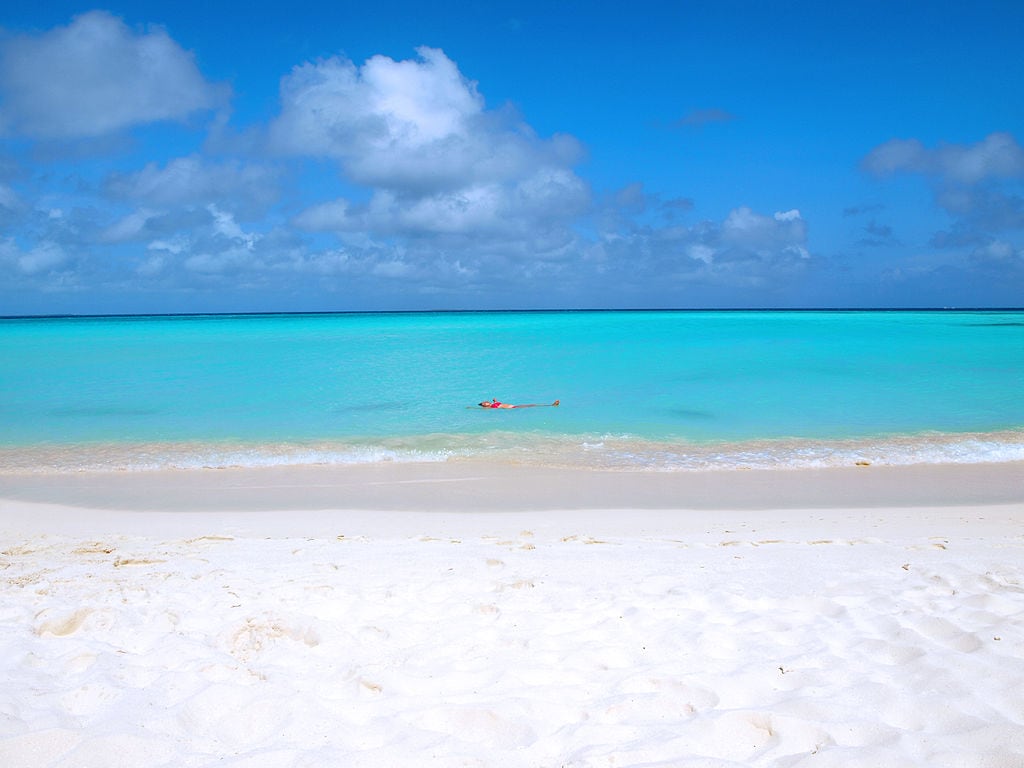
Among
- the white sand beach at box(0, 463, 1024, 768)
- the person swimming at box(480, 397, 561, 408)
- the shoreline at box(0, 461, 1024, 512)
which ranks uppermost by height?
the white sand beach at box(0, 463, 1024, 768)

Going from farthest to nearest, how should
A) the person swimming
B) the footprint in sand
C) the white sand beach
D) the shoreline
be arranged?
the person swimming
the shoreline
the footprint in sand
the white sand beach

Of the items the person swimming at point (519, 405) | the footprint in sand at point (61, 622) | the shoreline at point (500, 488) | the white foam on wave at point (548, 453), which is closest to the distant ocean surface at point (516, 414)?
the white foam on wave at point (548, 453)

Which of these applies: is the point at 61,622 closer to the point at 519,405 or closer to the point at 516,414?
the point at 516,414

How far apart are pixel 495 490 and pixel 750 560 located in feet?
13.9

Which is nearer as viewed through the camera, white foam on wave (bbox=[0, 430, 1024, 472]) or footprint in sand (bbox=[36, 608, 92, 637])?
footprint in sand (bbox=[36, 608, 92, 637])

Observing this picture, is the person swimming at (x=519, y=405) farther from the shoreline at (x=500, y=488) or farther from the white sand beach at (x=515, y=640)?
the white sand beach at (x=515, y=640)

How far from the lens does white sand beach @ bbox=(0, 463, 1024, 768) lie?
122 inches

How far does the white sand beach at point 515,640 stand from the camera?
3.09 m

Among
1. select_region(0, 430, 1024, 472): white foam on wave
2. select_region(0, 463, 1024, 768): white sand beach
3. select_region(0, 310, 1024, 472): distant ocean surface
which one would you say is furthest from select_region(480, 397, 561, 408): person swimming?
select_region(0, 463, 1024, 768): white sand beach

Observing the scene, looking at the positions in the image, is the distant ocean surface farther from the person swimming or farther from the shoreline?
the shoreline

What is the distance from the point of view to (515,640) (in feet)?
14.0

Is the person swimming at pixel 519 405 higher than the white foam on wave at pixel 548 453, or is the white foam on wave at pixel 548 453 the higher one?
the person swimming at pixel 519 405

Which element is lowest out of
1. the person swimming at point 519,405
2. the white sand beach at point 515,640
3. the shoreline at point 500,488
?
the shoreline at point 500,488

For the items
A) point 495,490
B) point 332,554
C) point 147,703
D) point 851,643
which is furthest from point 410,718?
point 495,490
